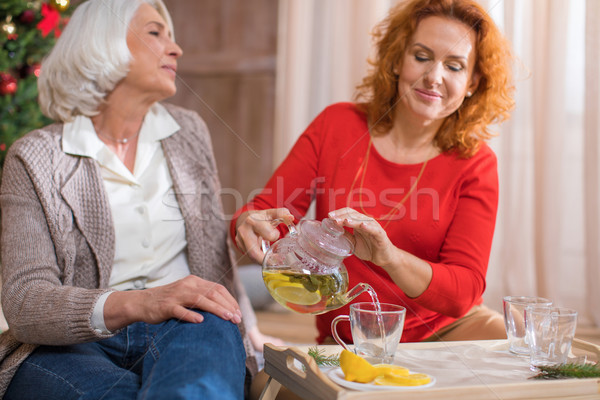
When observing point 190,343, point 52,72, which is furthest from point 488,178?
point 52,72

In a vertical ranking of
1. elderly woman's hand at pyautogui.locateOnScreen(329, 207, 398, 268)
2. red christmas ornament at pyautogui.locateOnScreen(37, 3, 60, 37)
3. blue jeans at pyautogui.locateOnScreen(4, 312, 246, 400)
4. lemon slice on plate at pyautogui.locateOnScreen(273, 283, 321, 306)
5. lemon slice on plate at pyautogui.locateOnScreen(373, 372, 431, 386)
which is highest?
red christmas ornament at pyautogui.locateOnScreen(37, 3, 60, 37)

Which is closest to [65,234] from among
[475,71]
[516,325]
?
[516,325]

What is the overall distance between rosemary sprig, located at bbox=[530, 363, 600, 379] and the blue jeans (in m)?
0.51

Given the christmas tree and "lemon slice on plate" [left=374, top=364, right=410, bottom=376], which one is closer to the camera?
"lemon slice on plate" [left=374, top=364, right=410, bottom=376]

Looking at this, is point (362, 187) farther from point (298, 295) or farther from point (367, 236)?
point (298, 295)

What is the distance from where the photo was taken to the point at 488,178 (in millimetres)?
1513

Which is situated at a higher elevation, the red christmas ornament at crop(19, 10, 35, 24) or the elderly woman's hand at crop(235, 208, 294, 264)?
the red christmas ornament at crop(19, 10, 35, 24)

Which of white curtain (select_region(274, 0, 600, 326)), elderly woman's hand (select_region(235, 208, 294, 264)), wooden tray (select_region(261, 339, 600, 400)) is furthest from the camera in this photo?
white curtain (select_region(274, 0, 600, 326))

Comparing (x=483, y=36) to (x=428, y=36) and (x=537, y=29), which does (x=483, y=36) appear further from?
(x=537, y=29)

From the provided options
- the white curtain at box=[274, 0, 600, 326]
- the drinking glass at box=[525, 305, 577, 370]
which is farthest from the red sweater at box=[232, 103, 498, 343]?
the white curtain at box=[274, 0, 600, 326]

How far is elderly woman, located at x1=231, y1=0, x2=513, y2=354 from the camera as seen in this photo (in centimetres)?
146

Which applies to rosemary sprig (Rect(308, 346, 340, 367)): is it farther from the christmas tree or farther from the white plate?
the christmas tree

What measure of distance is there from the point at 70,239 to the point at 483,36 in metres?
1.13

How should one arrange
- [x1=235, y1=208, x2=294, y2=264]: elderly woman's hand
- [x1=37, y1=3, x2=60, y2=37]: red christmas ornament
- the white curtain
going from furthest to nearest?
the white curtain
[x1=37, y1=3, x2=60, y2=37]: red christmas ornament
[x1=235, y1=208, x2=294, y2=264]: elderly woman's hand
